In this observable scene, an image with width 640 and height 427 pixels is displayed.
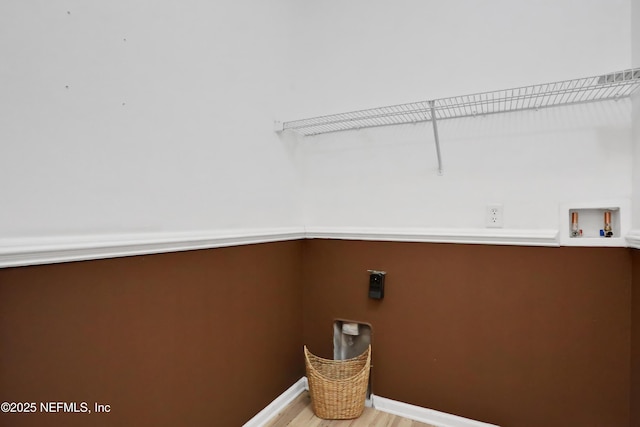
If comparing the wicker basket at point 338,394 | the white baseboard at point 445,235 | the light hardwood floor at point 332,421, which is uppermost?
the white baseboard at point 445,235

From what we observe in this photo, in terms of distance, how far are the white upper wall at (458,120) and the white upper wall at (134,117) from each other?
0.41m

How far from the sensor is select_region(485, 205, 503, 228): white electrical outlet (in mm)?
1581

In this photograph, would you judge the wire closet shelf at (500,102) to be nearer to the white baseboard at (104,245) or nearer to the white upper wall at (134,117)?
the white upper wall at (134,117)

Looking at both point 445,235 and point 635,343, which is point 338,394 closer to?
point 445,235

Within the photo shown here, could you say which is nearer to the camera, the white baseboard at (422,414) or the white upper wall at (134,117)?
the white upper wall at (134,117)

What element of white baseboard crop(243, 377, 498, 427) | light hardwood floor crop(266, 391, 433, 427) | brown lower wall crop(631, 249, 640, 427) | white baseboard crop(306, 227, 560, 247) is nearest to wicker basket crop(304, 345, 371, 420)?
light hardwood floor crop(266, 391, 433, 427)

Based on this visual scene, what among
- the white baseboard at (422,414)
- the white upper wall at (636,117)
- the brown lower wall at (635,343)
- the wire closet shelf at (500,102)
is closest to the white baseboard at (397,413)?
the white baseboard at (422,414)

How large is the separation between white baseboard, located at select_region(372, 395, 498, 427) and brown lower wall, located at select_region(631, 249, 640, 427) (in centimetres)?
55

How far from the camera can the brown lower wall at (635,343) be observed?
4.25ft

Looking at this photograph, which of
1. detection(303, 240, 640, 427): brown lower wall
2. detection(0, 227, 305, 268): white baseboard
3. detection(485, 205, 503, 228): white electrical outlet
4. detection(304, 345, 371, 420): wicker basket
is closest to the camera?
detection(0, 227, 305, 268): white baseboard

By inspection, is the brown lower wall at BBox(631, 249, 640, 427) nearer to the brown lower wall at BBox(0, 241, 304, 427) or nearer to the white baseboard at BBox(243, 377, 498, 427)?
the white baseboard at BBox(243, 377, 498, 427)

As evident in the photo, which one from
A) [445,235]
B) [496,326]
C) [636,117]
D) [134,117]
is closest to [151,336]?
[134,117]

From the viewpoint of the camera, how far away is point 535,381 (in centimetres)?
150

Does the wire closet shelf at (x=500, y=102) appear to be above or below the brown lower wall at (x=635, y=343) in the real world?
above
